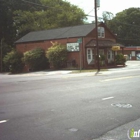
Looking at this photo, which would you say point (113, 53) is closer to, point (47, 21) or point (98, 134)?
point (47, 21)

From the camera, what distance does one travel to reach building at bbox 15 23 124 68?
3559 cm

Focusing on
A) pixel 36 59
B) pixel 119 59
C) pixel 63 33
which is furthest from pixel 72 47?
pixel 119 59

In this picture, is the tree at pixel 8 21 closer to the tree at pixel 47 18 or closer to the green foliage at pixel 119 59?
the tree at pixel 47 18

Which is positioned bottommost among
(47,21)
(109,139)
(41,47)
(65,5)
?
(109,139)

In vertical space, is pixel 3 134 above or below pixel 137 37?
below

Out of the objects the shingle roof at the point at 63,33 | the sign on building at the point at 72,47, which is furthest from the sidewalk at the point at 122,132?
the shingle roof at the point at 63,33

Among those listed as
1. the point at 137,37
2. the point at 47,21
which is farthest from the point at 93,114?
the point at 137,37

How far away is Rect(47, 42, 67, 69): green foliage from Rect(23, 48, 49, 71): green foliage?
2244 millimetres

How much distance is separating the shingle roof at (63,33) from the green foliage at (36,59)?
3090mm

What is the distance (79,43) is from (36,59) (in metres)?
6.99

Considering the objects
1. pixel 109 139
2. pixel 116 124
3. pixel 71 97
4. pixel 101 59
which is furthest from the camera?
pixel 101 59

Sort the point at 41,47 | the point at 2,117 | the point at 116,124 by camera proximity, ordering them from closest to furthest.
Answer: the point at 116,124 < the point at 2,117 < the point at 41,47

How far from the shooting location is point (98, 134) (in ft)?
19.0

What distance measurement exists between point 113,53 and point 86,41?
6569 mm
